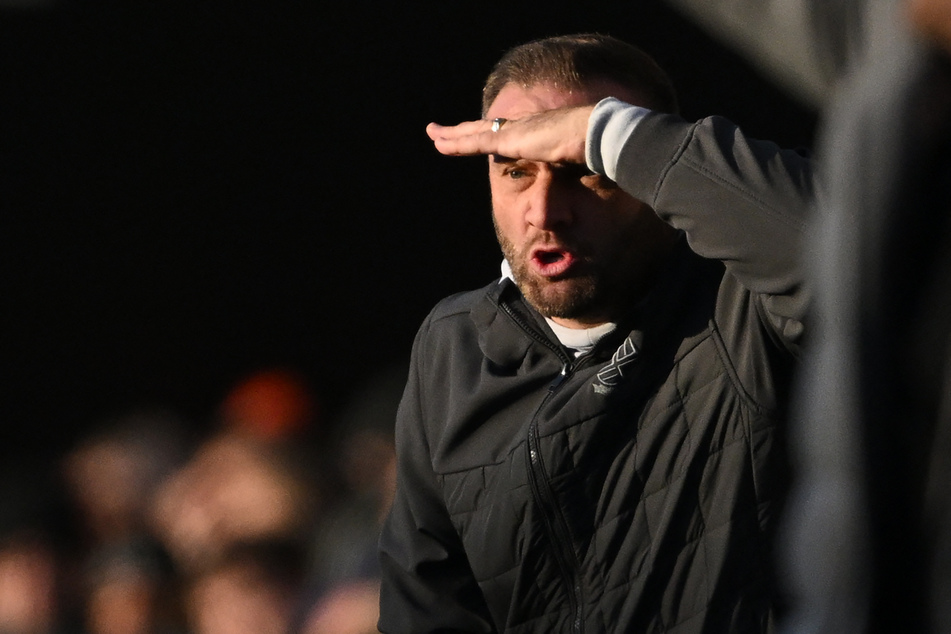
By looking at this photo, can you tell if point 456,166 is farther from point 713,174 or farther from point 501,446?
point 713,174

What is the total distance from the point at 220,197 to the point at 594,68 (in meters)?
3.62

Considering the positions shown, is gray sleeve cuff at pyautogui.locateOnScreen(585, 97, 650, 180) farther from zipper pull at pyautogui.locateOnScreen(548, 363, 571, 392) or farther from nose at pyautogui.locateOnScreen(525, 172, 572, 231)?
zipper pull at pyautogui.locateOnScreen(548, 363, 571, 392)

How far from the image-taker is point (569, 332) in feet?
8.34

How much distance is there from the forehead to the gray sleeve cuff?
1.37ft

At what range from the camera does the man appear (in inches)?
80.6

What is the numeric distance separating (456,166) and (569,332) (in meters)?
3.17

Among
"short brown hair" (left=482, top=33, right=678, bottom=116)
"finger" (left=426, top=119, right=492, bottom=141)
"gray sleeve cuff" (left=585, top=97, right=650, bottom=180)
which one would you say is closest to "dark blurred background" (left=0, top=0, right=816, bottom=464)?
"short brown hair" (left=482, top=33, right=678, bottom=116)

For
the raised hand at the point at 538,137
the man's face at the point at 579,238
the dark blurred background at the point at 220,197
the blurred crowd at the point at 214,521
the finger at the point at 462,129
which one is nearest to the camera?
the raised hand at the point at 538,137

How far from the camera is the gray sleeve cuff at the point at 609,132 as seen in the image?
6.77ft

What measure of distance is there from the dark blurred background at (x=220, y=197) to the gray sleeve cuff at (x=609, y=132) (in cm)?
322

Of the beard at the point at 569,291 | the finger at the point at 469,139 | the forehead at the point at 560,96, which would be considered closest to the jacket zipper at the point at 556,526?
the beard at the point at 569,291

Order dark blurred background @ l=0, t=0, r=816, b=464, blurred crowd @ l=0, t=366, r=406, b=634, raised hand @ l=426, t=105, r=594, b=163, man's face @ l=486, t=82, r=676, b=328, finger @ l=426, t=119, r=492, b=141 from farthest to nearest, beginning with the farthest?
dark blurred background @ l=0, t=0, r=816, b=464, blurred crowd @ l=0, t=366, r=406, b=634, man's face @ l=486, t=82, r=676, b=328, finger @ l=426, t=119, r=492, b=141, raised hand @ l=426, t=105, r=594, b=163

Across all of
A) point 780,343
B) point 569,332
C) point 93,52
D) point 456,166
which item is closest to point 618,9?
point 456,166

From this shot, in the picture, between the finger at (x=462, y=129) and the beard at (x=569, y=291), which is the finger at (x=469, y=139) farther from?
the beard at (x=569, y=291)
